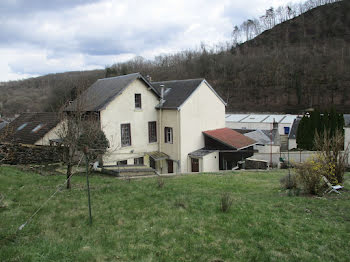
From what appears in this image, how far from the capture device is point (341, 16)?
10244 centimetres

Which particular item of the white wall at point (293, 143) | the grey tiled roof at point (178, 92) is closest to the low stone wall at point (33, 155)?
the grey tiled roof at point (178, 92)

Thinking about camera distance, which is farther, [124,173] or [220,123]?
[220,123]

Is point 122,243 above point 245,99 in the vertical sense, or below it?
below

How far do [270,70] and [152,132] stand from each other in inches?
2750

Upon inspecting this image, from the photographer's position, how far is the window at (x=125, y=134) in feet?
66.0

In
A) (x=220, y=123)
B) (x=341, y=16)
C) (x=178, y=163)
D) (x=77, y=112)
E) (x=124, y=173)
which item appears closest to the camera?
(x=77, y=112)

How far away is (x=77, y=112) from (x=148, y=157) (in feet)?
37.1

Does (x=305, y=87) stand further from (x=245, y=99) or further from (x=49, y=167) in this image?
(x=49, y=167)

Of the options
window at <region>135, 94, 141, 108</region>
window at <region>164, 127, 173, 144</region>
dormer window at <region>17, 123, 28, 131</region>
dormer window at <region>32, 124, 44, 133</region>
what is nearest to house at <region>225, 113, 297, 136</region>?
window at <region>164, 127, 173, 144</region>

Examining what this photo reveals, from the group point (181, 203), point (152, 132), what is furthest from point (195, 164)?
point (181, 203)

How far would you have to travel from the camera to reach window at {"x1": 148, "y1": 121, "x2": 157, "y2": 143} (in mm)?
22114

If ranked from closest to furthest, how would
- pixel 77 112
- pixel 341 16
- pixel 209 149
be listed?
pixel 77 112, pixel 209 149, pixel 341 16

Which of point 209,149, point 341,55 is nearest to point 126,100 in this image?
point 209,149

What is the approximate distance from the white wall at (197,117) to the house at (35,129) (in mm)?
10348
